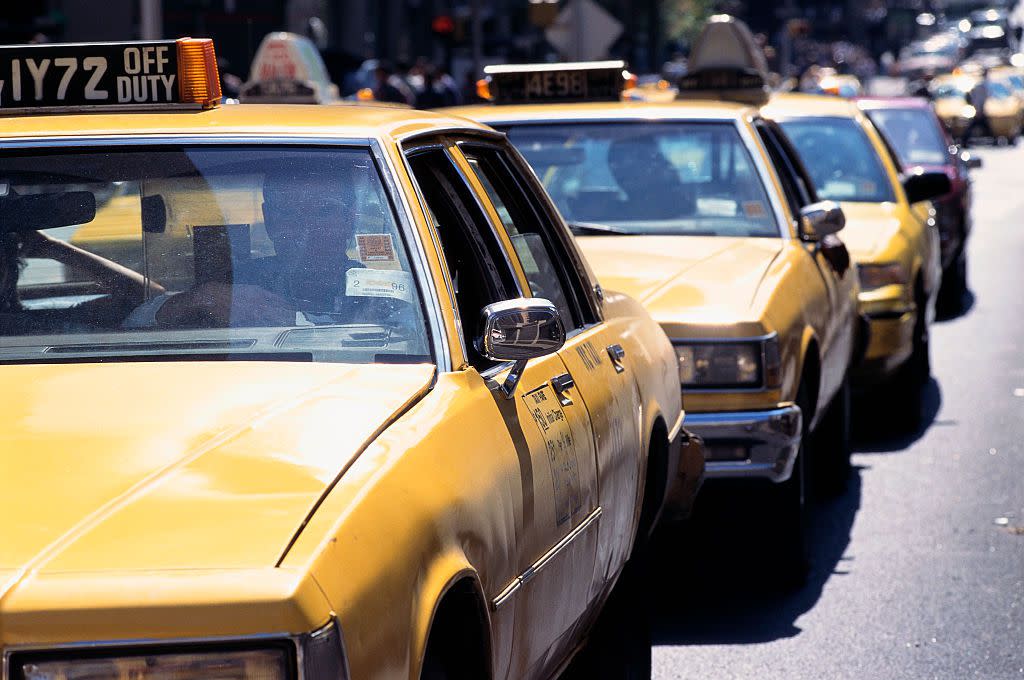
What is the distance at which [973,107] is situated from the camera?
41.2 meters

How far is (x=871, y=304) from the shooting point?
966cm

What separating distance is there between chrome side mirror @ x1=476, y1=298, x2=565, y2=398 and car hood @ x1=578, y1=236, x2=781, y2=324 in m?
2.81

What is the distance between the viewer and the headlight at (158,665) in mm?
2450

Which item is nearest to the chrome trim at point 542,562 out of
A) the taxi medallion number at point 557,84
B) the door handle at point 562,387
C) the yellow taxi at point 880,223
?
the door handle at point 562,387

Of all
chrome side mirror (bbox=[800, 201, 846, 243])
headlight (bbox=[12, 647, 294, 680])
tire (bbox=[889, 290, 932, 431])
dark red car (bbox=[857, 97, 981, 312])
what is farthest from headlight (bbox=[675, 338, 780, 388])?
dark red car (bbox=[857, 97, 981, 312])

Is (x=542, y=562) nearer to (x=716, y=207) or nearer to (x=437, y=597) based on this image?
(x=437, y=597)

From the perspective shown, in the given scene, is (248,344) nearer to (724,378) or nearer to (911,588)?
(724,378)

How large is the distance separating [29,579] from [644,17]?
63367mm

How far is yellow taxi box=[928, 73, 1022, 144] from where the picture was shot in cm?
4022

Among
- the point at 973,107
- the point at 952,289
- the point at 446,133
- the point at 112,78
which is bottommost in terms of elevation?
the point at 973,107

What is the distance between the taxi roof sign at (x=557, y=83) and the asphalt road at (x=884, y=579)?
2.16 m

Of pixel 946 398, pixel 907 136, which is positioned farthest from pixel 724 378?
pixel 907 136

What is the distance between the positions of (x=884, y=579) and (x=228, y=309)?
12.2 ft

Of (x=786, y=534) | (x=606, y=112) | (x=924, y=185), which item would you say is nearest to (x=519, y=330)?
(x=786, y=534)
